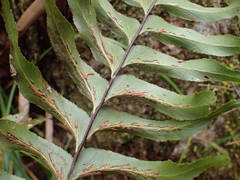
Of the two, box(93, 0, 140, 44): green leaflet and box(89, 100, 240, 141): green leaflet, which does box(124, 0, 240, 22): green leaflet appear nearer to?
box(93, 0, 140, 44): green leaflet

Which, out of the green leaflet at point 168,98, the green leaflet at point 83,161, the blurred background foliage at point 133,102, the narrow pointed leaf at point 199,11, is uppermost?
the narrow pointed leaf at point 199,11

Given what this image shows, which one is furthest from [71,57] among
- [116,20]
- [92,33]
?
[116,20]

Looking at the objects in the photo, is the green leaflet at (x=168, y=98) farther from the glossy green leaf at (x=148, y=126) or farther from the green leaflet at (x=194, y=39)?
the green leaflet at (x=194, y=39)

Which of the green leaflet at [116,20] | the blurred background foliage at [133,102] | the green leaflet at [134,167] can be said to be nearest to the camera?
the green leaflet at [134,167]

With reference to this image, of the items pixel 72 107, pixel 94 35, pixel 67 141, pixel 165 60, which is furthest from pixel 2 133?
pixel 67 141

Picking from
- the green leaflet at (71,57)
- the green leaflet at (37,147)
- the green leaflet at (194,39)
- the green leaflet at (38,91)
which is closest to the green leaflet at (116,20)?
the green leaflet at (194,39)

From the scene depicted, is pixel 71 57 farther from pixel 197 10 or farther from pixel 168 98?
pixel 197 10

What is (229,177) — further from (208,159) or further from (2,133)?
(2,133)
